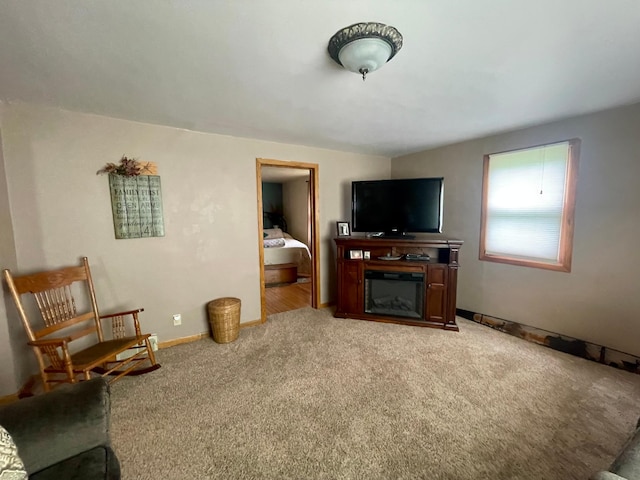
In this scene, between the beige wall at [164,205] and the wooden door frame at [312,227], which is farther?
the wooden door frame at [312,227]

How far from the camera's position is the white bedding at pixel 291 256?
16.9 feet

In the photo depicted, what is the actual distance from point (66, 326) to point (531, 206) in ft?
14.8

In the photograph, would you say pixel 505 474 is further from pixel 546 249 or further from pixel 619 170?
pixel 619 170

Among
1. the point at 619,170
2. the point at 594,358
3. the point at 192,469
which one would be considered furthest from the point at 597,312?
the point at 192,469

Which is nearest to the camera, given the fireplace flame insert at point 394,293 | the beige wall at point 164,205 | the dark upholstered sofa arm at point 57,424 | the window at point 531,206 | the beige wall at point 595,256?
the dark upholstered sofa arm at point 57,424

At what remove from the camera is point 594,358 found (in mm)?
2357

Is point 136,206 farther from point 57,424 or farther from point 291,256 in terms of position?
point 291,256

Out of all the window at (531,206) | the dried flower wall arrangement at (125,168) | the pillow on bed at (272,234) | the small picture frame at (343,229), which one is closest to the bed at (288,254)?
the pillow on bed at (272,234)

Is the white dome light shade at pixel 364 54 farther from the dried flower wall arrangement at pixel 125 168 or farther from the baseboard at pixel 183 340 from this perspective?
the baseboard at pixel 183 340

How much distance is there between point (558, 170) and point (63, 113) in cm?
466

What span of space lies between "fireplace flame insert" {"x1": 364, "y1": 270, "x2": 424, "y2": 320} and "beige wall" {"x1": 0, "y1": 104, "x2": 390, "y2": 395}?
1.50 meters

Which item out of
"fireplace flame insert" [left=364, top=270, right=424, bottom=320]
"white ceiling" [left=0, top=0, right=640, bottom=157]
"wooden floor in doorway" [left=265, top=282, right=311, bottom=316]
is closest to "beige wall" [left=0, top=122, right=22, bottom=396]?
"white ceiling" [left=0, top=0, right=640, bottom=157]

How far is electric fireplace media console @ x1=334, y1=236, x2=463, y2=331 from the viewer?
3.03m

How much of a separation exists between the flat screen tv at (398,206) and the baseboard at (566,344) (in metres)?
1.31
